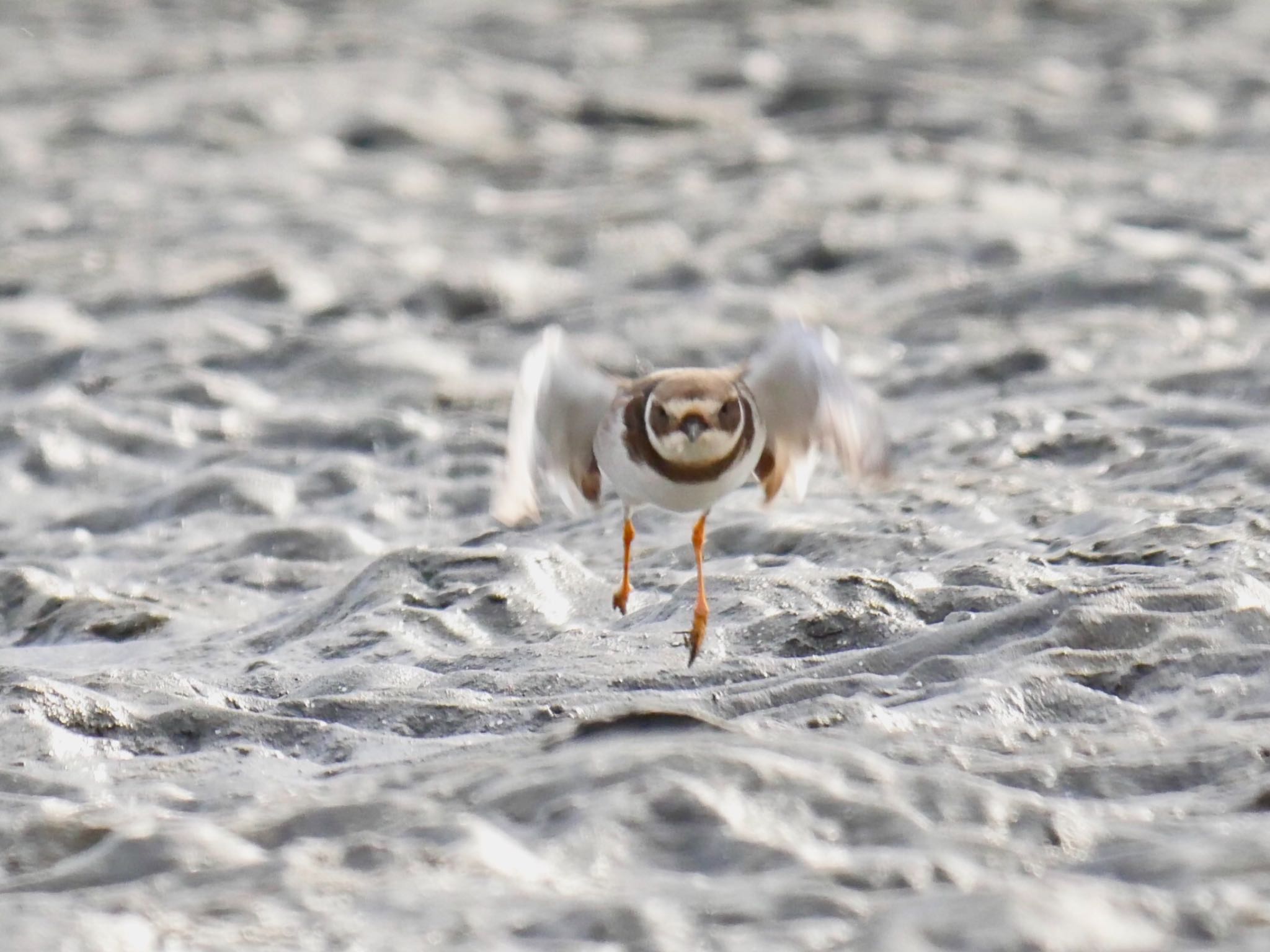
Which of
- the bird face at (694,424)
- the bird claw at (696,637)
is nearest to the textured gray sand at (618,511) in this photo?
the bird claw at (696,637)

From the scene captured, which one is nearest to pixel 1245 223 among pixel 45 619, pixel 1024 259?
pixel 1024 259

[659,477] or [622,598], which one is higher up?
[659,477]

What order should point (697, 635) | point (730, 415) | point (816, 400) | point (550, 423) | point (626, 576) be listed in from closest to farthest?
point (730, 415) → point (697, 635) → point (816, 400) → point (626, 576) → point (550, 423)

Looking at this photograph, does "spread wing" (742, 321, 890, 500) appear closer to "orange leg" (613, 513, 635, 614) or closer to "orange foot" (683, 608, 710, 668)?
"orange leg" (613, 513, 635, 614)

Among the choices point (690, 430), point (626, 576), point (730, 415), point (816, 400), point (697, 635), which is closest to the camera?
point (690, 430)

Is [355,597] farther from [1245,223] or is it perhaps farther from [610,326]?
[1245,223]

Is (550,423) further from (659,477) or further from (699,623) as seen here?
(699,623)

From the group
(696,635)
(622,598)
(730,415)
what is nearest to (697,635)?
(696,635)
